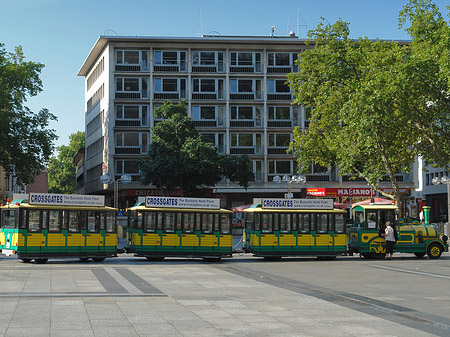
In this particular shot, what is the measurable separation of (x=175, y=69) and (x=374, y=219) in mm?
40628

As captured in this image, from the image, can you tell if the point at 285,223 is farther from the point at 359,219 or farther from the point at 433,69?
the point at 433,69

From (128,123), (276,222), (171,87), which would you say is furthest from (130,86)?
(276,222)

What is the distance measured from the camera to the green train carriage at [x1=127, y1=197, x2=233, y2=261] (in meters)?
30.4

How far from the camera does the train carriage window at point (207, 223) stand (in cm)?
3098

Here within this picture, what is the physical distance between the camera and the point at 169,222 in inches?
1208

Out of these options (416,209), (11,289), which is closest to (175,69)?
(416,209)

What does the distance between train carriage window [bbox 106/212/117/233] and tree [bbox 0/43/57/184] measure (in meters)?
29.1

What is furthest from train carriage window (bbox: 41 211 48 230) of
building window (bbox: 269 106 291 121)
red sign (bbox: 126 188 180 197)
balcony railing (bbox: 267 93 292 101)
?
balcony railing (bbox: 267 93 292 101)

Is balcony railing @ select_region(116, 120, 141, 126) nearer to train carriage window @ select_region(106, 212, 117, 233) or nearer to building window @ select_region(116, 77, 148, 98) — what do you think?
building window @ select_region(116, 77, 148, 98)

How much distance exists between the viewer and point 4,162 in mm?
58750

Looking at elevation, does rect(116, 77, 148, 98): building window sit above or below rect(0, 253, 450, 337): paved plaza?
above

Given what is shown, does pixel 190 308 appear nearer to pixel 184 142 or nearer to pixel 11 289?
pixel 11 289

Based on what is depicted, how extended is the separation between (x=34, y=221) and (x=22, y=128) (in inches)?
1232

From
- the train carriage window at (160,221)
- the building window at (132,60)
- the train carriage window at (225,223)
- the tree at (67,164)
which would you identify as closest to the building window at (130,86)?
the building window at (132,60)
